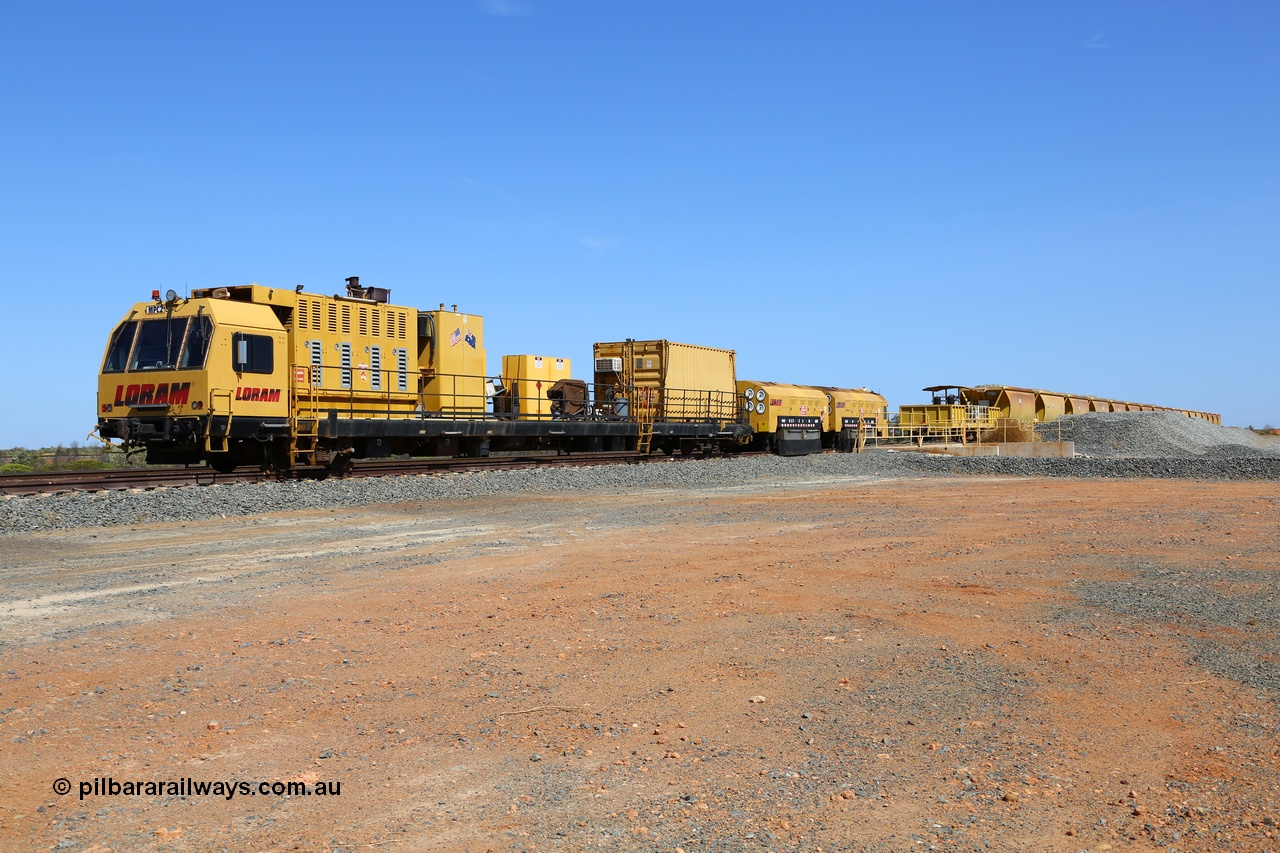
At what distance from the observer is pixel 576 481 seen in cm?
2141

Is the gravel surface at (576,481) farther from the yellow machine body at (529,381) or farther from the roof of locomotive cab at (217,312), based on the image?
the yellow machine body at (529,381)

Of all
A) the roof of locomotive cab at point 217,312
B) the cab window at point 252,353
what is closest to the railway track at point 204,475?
the cab window at point 252,353

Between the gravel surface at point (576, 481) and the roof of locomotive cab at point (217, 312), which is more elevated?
the roof of locomotive cab at point (217, 312)

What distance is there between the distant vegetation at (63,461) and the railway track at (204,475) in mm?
6562

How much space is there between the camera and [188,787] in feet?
14.2

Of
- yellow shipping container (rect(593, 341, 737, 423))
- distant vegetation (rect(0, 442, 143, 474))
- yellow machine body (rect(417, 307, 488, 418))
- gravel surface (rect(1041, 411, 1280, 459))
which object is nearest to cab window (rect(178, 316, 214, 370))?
yellow machine body (rect(417, 307, 488, 418))

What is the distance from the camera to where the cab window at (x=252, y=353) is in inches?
691

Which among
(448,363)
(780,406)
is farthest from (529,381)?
(780,406)

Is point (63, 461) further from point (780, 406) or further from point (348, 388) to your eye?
point (780, 406)

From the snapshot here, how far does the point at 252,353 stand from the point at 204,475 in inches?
93.3

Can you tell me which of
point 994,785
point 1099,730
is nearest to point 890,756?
point 994,785

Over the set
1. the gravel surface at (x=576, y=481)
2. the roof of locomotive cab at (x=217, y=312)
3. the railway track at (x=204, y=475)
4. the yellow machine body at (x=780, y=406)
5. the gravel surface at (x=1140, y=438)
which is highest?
the roof of locomotive cab at (x=217, y=312)

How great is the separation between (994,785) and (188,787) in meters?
3.51

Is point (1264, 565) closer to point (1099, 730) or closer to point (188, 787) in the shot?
point (1099, 730)
